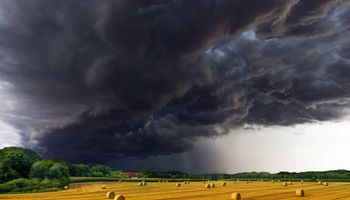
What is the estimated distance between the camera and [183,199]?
3288 cm

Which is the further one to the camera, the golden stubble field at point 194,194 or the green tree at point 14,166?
the green tree at point 14,166

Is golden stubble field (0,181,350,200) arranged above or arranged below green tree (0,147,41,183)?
below

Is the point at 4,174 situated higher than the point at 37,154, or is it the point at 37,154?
the point at 37,154

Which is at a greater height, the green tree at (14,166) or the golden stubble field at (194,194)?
the green tree at (14,166)

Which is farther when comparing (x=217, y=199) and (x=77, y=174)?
(x=77, y=174)

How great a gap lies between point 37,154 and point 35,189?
11338cm

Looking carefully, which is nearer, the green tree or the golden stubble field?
the golden stubble field

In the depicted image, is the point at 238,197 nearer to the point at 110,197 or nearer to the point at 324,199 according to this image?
the point at 324,199

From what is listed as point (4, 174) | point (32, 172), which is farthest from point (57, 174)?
point (4, 174)

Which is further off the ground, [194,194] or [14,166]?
[14,166]

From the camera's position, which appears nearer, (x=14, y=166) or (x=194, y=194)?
(x=194, y=194)

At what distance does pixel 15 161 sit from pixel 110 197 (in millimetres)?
80579

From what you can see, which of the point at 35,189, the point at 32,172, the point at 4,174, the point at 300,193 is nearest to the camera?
the point at 300,193

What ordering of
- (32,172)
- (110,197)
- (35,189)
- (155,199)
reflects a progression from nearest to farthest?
(155,199), (110,197), (35,189), (32,172)
